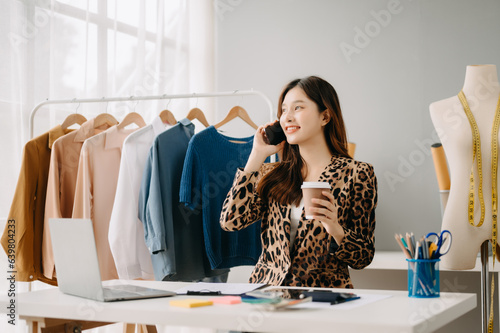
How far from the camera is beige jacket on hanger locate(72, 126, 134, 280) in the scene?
2.65 metres

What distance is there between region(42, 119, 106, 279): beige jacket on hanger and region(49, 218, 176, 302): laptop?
39.7 inches

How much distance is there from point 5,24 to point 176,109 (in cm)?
134

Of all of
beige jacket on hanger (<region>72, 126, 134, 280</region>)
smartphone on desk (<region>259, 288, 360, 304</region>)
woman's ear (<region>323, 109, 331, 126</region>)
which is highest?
woman's ear (<region>323, 109, 331, 126</region>)

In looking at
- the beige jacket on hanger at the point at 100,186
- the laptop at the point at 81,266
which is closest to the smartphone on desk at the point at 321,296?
the laptop at the point at 81,266

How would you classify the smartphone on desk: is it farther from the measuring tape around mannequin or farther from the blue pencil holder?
the measuring tape around mannequin

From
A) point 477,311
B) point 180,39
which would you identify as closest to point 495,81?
point 477,311

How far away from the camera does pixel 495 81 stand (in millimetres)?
2504

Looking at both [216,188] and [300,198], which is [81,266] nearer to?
[300,198]

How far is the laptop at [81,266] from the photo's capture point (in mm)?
1526

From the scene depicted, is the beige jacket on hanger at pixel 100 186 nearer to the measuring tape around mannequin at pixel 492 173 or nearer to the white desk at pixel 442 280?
the white desk at pixel 442 280

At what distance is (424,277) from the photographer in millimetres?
1504

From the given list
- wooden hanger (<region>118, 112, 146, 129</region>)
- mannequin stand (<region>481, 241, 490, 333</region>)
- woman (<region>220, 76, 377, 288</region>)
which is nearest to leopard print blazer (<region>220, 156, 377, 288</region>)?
woman (<region>220, 76, 377, 288</region>)

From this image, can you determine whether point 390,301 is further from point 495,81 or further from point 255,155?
point 495,81

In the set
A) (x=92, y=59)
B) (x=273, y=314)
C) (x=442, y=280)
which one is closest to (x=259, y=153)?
(x=273, y=314)
